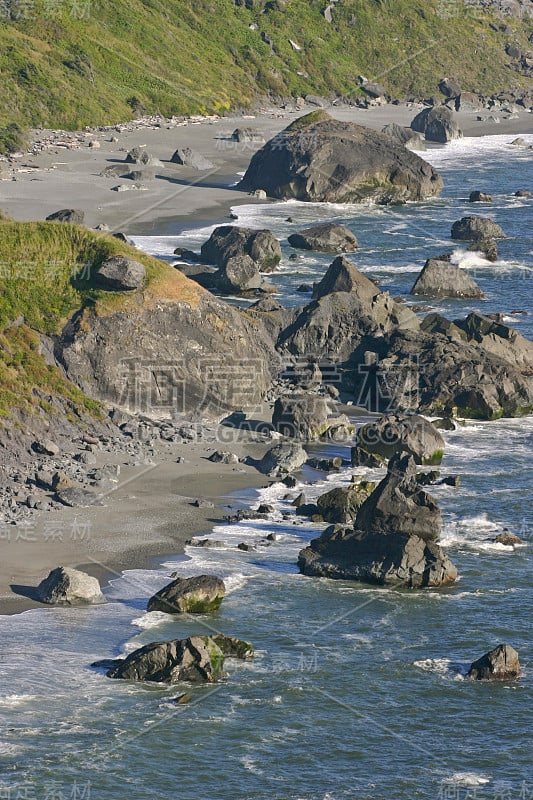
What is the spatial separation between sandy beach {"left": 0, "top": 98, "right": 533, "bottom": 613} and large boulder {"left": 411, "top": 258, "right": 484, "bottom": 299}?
64.0 ft

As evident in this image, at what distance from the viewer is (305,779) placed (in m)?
31.8

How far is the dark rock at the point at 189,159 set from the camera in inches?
4405

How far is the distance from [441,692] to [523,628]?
188 inches

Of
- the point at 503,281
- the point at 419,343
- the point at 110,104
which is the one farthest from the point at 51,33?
the point at 419,343

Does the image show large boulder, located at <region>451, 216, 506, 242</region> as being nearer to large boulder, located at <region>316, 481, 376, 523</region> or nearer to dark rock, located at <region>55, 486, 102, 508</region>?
large boulder, located at <region>316, 481, 376, 523</region>

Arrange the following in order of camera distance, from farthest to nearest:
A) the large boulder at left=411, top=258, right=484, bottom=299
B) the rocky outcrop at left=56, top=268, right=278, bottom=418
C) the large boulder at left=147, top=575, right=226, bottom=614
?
the large boulder at left=411, top=258, right=484, bottom=299, the rocky outcrop at left=56, top=268, right=278, bottom=418, the large boulder at left=147, top=575, right=226, bottom=614

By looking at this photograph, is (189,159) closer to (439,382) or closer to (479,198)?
(479,198)

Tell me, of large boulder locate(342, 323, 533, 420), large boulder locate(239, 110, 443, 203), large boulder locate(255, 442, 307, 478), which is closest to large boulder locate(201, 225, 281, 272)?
large boulder locate(342, 323, 533, 420)

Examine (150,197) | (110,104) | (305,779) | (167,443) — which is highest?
(110,104)

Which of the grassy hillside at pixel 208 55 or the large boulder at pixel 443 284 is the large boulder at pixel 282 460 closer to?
the large boulder at pixel 443 284

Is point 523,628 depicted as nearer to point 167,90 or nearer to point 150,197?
point 150,197

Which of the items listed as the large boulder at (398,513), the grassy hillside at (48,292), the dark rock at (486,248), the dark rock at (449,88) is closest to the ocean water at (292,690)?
the large boulder at (398,513)

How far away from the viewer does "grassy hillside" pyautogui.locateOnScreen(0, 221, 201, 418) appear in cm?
5162

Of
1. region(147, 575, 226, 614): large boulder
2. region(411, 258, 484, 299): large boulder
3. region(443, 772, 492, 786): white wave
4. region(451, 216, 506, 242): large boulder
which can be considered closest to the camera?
region(443, 772, 492, 786): white wave
